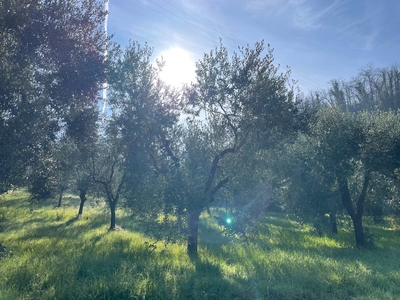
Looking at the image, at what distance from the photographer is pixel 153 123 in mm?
10742

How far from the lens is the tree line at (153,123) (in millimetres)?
8219

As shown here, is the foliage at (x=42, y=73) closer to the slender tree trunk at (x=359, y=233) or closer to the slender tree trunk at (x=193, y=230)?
the slender tree trunk at (x=193, y=230)

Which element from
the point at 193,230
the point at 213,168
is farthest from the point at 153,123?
the point at 193,230

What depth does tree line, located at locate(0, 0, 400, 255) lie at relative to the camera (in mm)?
8219

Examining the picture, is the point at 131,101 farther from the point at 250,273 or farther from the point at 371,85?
the point at 371,85

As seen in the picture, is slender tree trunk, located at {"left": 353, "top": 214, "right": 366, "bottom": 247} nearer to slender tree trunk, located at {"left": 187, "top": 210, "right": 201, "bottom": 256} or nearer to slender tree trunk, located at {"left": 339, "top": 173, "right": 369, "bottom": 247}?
slender tree trunk, located at {"left": 339, "top": 173, "right": 369, "bottom": 247}

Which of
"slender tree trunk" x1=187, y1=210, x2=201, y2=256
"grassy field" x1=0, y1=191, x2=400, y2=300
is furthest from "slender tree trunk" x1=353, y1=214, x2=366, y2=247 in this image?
"slender tree trunk" x1=187, y1=210, x2=201, y2=256

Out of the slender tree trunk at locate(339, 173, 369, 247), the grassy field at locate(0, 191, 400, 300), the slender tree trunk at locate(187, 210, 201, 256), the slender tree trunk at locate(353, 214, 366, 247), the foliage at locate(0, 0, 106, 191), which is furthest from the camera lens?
the slender tree trunk at locate(353, 214, 366, 247)

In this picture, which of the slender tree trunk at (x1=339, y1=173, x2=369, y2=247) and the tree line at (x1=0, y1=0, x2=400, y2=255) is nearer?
the tree line at (x1=0, y1=0, x2=400, y2=255)

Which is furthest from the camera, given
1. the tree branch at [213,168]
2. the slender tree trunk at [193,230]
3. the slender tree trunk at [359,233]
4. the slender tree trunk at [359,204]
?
the slender tree trunk at [359,233]

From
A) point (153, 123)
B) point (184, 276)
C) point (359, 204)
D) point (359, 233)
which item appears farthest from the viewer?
point (359, 204)

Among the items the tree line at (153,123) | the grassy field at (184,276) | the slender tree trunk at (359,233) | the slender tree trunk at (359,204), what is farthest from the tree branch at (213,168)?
the slender tree trunk at (359,233)

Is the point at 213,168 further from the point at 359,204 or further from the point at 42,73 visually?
the point at 359,204

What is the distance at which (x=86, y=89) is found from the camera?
9.52m
